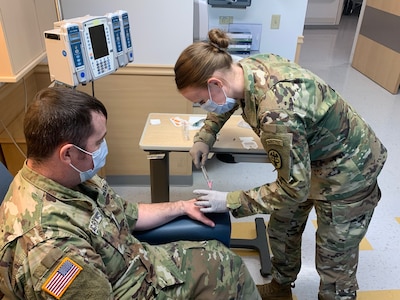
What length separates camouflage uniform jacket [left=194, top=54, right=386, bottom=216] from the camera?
113 centimetres

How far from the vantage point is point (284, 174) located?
3.86ft

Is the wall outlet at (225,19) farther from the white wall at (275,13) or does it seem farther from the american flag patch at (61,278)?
the american flag patch at (61,278)

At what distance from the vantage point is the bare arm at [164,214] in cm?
138

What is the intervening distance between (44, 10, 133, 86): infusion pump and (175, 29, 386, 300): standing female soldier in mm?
595

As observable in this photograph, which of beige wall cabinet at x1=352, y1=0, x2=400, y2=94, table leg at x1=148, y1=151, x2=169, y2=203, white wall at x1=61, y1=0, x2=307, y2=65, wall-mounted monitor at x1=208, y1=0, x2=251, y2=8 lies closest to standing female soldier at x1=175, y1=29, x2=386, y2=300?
table leg at x1=148, y1=151, x2=169, y2=203

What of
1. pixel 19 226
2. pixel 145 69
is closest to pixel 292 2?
pixel 145 69

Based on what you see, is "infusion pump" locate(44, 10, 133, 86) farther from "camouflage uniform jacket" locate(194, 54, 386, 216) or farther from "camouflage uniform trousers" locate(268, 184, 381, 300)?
"camouflage uniform trousers" locate(268, 184, 381, 300)

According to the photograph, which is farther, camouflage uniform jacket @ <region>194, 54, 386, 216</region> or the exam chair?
the exam chair

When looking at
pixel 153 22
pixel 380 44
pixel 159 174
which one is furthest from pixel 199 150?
pixel 380 44

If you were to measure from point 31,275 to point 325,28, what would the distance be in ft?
24.1

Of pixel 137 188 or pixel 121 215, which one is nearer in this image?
pixel 121 215

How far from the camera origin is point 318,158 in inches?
51.5

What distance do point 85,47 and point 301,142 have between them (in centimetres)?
106

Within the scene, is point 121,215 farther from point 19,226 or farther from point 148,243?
point 19,226
